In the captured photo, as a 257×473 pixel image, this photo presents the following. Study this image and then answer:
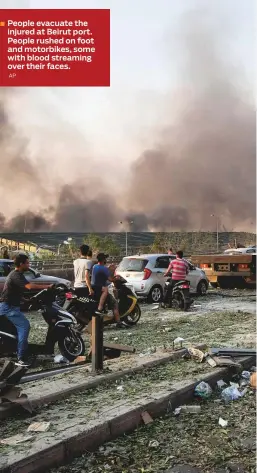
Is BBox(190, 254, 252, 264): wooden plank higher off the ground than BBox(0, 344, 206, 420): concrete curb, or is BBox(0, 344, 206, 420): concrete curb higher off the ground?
BBox(190, 254, 252, 264): wooden plank

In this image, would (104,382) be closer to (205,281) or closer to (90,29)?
(90,29)

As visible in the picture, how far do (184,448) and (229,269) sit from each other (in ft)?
48.3

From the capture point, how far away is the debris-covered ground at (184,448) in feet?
12.9

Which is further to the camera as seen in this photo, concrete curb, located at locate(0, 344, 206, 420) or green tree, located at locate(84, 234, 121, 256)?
green tree, located at locate(84, 234, 121, 256)

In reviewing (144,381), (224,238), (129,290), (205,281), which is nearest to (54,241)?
(224,238)

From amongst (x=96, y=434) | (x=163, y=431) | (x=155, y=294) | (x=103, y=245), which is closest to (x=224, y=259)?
(x=155, y=294)

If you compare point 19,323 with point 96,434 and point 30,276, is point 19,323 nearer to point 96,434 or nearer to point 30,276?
point 96,434

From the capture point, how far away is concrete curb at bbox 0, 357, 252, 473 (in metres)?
3.70

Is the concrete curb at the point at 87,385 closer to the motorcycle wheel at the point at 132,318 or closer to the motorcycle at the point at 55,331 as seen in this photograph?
the motorcycle at the point at 55,331

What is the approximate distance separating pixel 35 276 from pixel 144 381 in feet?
28.2

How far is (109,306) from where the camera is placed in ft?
32.9

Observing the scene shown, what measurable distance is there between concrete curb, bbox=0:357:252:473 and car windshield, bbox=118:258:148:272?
9.17 metres
